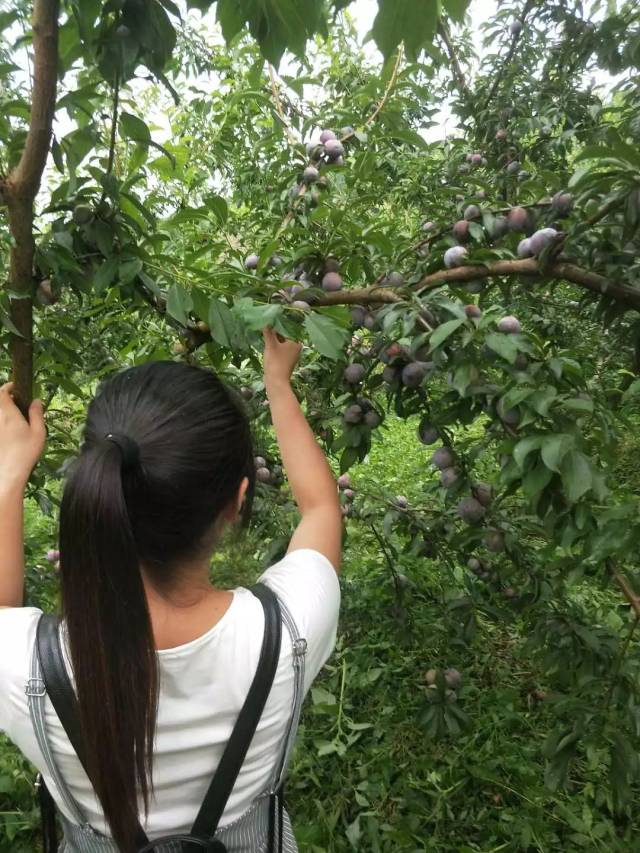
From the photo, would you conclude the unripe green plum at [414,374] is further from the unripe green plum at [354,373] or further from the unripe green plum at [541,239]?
the unripe green plum at [541,239]

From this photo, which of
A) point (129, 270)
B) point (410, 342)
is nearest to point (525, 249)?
point (410, 342)

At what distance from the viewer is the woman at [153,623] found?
0.74 m

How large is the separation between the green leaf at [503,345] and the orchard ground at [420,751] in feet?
3.22

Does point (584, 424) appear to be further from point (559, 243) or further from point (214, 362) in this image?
point (214, 362)

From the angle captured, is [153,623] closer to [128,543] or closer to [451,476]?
[128,543]

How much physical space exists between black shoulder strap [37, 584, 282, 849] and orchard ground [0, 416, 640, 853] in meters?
1.02

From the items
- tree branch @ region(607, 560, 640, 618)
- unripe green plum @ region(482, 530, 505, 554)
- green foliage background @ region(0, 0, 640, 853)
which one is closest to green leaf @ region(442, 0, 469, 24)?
green foliage background @ region(0, 0, 640, 853)

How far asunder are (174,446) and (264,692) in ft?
1.11

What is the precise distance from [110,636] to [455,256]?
0.89 metres

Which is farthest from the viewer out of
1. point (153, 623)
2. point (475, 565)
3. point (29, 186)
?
point (475, 565)

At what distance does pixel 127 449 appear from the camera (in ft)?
2.49

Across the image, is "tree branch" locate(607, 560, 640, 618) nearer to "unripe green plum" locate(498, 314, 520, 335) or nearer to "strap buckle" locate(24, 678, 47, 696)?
"unripe green plum" locate(498, 314, 520, 335)

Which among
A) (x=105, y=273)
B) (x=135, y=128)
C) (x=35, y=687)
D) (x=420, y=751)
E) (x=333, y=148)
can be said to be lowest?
(x=420, y=751)

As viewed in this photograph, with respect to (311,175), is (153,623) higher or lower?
lower
